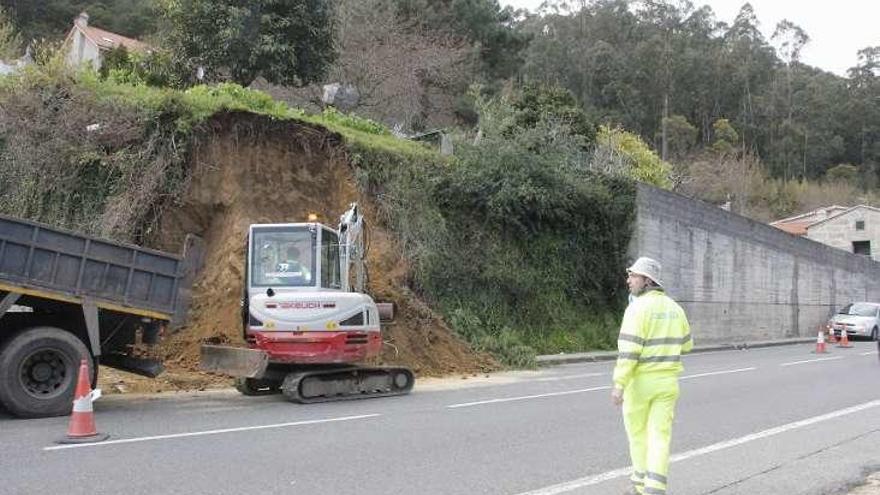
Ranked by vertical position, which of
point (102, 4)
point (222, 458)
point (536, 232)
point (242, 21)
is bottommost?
point (222, 458)

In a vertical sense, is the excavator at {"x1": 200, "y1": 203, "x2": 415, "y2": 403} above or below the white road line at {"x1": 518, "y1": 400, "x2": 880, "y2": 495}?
above

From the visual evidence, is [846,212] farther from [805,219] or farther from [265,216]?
[265,216]

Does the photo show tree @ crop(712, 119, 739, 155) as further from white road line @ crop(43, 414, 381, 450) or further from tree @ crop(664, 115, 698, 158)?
white road line @ crop(43, 414, 381, 450)

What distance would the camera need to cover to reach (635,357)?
18.7 ft

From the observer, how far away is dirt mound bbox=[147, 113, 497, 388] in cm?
1694

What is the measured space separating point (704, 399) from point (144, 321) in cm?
866

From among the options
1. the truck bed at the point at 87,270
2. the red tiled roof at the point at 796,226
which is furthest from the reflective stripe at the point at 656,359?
the red tiled roof at the point at 796,226

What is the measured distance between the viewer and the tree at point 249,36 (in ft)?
Result: 78.5

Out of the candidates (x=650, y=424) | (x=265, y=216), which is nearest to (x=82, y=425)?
(x=650, y=424)

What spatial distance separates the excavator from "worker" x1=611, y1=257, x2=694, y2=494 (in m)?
6.85

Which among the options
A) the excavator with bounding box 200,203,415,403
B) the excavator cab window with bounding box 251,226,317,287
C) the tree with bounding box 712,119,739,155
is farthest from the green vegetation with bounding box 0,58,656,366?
the tree with bounding box 712,119,739,155

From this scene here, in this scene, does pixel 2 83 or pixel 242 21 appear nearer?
pixel 2 83

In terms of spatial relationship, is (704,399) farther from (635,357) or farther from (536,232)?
(536,232)

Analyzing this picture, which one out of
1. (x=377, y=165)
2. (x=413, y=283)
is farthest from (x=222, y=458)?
(x=377, y=165)
